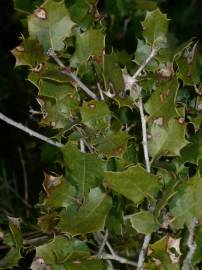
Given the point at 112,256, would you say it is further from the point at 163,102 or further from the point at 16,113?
the point at 16,113

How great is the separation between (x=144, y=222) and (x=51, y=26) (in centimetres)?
40

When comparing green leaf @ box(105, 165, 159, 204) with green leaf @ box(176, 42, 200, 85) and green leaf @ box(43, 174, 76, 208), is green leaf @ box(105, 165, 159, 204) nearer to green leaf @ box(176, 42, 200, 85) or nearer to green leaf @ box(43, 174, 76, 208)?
green leaf @ box(43, 174, 76, 208)

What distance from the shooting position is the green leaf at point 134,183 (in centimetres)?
99

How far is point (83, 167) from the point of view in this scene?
1.09m

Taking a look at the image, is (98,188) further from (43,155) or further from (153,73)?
(43,155)

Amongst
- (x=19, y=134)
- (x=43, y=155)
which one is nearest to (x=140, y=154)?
(x=43, y=155)

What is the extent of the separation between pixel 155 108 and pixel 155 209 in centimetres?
19

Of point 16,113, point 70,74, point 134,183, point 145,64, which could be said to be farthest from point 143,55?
point 16,113

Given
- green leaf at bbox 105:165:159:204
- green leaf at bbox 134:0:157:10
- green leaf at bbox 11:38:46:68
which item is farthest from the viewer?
green leaf at bbox 134:0:157:10

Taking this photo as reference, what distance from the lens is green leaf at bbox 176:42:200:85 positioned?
45.6 inches

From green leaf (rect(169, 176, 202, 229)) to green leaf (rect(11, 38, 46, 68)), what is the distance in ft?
1.15

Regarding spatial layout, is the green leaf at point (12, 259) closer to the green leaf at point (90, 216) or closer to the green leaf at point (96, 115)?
the green leaf at point (90, 216)

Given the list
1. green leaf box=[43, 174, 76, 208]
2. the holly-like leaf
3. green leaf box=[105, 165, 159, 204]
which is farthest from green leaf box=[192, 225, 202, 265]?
the holly-like leaf

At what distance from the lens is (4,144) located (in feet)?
6.90
